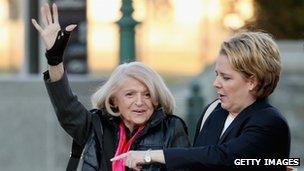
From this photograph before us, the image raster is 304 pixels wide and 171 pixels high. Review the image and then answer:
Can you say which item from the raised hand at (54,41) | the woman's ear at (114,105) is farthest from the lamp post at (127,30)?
the raised hand at (54,41)

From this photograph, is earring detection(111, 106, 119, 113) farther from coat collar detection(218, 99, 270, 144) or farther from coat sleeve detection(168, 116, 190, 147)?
coat collar detection(218, 99, 270, 144)

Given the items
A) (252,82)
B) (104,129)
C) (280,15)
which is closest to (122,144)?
(104,129)

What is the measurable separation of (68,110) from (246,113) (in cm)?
75

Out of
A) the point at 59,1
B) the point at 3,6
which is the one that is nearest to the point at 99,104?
the point at 59,1

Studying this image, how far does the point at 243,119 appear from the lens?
345cm

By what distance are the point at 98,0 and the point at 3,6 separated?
2066 millimetres

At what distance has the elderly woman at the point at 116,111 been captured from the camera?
3691 mm

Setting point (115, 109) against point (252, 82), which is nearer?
point (252, 82)

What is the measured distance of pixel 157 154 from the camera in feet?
11.4

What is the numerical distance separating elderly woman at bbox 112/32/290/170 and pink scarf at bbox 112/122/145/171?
0.13 m

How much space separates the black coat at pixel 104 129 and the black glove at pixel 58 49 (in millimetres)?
83

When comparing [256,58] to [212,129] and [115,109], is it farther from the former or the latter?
[115,109]

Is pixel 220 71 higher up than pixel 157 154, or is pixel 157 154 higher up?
pixel 220 71

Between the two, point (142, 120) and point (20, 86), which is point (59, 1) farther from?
point (142, 120)
